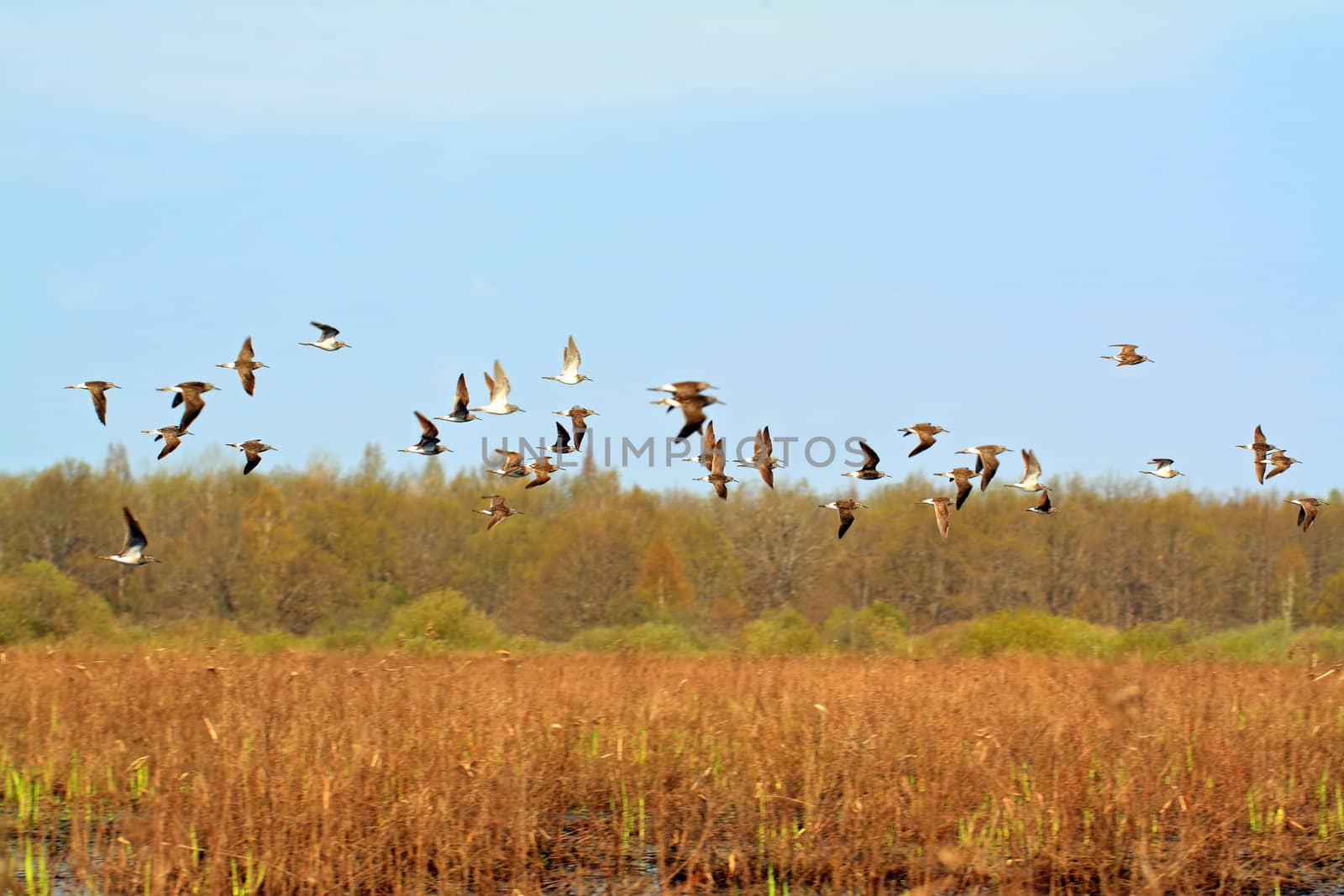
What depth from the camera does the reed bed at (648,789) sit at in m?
9.16

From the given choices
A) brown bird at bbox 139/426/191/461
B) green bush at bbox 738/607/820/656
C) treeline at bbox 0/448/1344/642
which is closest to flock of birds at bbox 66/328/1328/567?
brown bird at bbox 139/426/191/461

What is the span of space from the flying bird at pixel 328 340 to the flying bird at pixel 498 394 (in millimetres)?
1804

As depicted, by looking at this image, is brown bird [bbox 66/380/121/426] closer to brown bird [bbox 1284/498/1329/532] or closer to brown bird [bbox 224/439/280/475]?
brown bird [bbox 224/439/280/475]

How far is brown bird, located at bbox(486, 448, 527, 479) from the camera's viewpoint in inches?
612

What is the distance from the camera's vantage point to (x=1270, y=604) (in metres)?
46.3

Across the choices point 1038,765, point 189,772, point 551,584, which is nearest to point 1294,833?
point 1038,765

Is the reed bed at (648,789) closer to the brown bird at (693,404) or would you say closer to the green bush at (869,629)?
the brown bird at (693,404)

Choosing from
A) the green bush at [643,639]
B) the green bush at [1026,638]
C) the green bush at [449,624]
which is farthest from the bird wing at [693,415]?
the green bush at [449,624]

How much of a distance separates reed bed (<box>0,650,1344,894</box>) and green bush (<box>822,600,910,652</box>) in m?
14.5

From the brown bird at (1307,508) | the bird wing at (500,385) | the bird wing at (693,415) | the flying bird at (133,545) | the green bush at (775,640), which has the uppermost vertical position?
the bird wing at (500,385)

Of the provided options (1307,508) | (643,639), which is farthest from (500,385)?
(643,639)

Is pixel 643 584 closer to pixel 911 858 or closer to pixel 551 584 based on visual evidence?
pixel 551 584

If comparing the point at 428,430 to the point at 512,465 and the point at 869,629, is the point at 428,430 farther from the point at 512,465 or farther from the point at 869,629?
the point at 869,629

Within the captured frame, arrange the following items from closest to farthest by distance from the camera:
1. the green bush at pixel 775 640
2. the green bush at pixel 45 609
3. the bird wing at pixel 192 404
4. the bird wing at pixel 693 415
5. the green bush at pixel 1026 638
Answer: the bird wing at pixel 693 415 < the bird wing at pixel 192 404 < the green bush at pixel 775 640 < the green bush at pixel 1026 638 < the green bush at pixel 45 609
